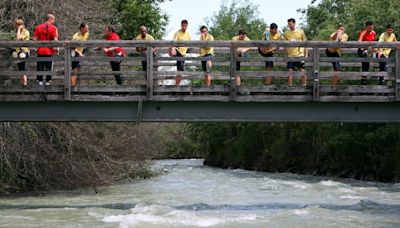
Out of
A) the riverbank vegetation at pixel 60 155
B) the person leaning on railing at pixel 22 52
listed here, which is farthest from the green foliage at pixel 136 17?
the person leaning on railing at pixel 22 52

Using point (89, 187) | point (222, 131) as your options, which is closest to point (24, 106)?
point (89, 187)

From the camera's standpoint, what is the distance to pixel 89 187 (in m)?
25.8

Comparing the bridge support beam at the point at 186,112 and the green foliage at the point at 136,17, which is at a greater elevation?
the green foliage at the point at 136,17

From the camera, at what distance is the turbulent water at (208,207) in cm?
1692

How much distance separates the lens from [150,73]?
16.3 m

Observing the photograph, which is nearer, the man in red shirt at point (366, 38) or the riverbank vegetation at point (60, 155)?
the man in red shirt at point (366, 38)

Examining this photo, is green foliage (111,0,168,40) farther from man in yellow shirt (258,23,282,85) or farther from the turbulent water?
man in yellow shirt (258,23,282,85)

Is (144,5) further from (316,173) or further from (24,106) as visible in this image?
(24,106)

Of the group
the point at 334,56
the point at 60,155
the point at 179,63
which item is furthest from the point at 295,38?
the point at 60,155

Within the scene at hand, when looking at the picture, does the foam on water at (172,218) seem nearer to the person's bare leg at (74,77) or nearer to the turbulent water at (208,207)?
the turbulent water at (208,207)

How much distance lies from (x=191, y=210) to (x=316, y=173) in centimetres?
2104

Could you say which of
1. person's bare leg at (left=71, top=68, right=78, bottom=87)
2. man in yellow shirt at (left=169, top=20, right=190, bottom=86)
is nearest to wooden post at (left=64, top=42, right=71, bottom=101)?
person's bare leg at (left=71, top=68, right=78, bottom=87)

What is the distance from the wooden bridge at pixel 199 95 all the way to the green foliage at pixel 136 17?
1856 cm

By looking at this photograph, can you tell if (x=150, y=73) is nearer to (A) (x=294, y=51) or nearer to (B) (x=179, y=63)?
(B) (x=179, y=63)
